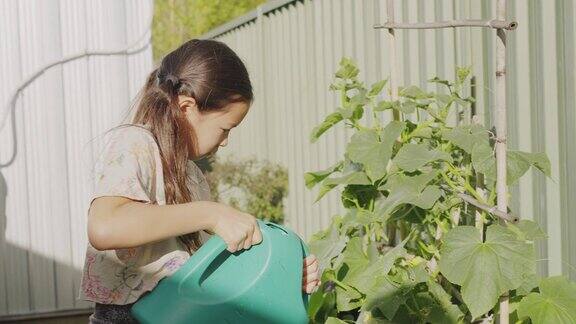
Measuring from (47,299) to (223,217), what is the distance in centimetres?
377

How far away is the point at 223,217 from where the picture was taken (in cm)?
211

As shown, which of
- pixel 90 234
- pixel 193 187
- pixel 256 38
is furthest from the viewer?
pixel 256 38

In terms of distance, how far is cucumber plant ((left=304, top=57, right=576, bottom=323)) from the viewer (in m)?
2.36

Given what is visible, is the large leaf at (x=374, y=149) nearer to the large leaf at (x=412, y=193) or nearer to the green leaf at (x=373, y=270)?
the large leaf at (x=412, y=193)

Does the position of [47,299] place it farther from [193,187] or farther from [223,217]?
[223,217]

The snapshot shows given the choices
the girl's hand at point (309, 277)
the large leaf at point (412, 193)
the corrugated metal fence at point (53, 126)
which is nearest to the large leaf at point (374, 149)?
the large leaf at point (412, 193)

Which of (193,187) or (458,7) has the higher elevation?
(458,7)

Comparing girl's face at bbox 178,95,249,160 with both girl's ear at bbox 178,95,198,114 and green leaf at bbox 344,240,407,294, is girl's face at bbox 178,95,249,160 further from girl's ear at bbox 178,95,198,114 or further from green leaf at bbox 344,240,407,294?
green leaf at bbox 344,240,407,294

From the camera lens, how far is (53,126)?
18.5ft

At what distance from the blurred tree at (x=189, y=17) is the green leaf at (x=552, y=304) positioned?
12327 millimetres

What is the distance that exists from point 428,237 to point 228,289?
1084 mm

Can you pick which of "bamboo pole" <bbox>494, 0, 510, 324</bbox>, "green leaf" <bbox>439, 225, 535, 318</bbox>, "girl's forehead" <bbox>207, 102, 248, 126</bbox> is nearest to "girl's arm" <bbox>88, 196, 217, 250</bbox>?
"girl's forehead" <bbox>207, 102, 248, 126</bbox>

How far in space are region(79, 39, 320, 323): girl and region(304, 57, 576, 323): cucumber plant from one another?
1.29ft

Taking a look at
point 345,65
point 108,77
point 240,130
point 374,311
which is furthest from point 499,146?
point 240,130
